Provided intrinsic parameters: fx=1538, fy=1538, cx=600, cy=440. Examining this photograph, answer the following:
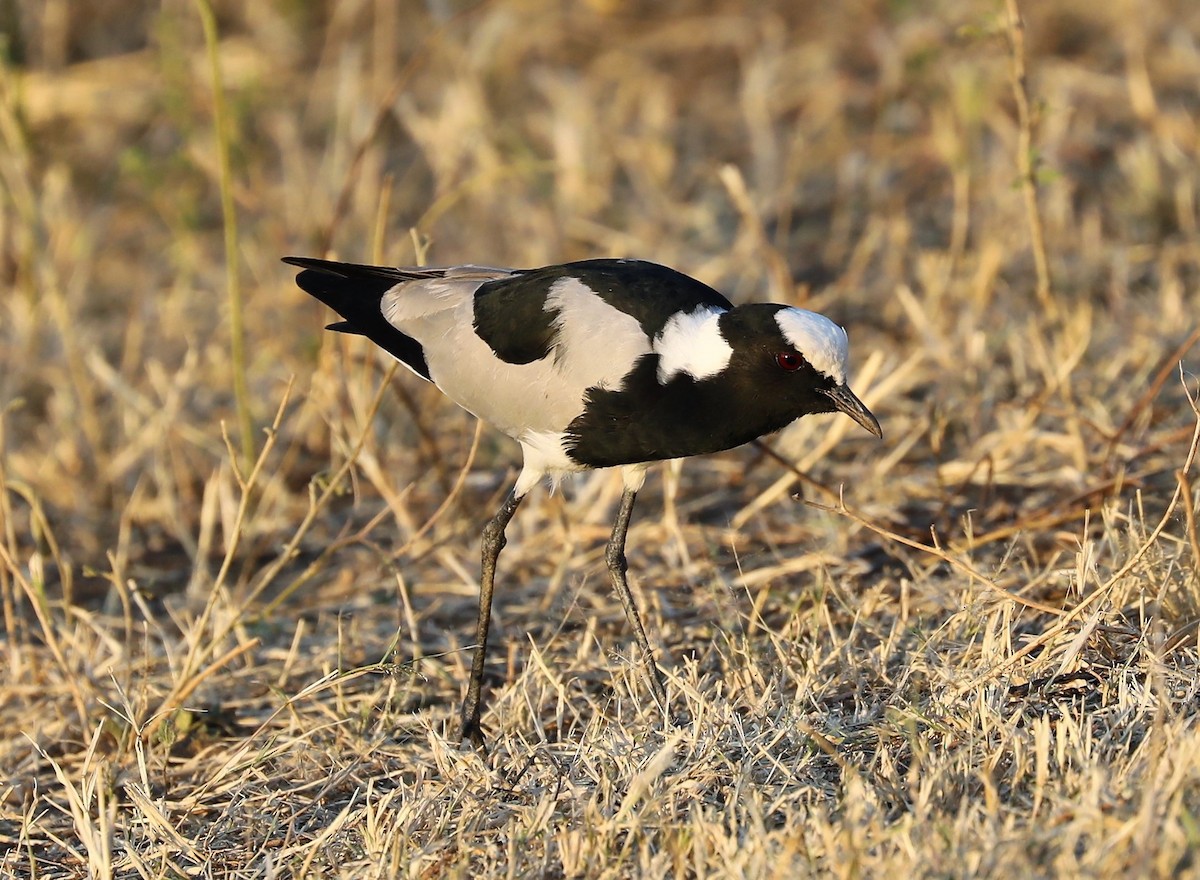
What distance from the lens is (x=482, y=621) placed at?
3844 millimetres

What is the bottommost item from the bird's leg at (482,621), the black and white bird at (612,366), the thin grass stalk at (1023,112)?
the bird's leg at (482,621)

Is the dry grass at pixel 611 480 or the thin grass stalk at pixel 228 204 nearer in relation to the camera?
the dry grass at pixel 611 480

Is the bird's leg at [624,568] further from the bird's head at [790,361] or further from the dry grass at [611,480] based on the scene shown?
the bird's head at [790,361]

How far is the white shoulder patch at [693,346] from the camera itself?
346 cm

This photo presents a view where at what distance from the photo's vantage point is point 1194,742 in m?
2.71

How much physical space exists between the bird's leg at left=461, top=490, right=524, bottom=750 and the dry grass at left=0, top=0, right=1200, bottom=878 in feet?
0.22

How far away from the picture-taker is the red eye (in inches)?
134

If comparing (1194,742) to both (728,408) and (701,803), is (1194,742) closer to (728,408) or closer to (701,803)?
(701,803)

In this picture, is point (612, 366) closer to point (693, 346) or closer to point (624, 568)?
point (693, 346)

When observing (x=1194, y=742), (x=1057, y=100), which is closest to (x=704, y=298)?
(x=1194, y=742)

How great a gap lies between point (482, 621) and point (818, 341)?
44.5 inches

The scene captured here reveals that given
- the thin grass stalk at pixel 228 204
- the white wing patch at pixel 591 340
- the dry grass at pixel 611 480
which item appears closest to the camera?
the dry grass at pixel 611 480

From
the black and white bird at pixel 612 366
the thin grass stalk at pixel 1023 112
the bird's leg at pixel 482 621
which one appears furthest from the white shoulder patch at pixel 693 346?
the thin grass stalk at pixel 1023 112

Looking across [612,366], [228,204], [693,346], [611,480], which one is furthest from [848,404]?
[228,204]
